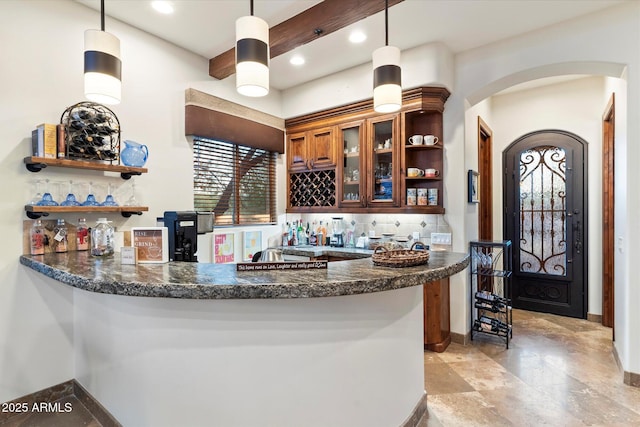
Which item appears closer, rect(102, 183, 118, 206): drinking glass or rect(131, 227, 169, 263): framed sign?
rect(131, 227, 169, 263): framed sign

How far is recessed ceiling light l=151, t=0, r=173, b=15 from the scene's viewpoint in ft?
8.49

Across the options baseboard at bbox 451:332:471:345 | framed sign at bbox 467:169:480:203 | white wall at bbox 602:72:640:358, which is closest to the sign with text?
framed sign at bbox 467:169:480:203

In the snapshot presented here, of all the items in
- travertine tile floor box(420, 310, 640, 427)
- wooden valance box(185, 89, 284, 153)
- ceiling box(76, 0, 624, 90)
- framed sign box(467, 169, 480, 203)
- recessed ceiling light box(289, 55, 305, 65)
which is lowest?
travertine tile floor box(420, 310, 640, 427)

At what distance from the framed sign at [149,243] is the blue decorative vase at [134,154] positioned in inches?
44.4

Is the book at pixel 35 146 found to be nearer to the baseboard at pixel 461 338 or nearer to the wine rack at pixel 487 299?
the wine rack at pixel 487 299

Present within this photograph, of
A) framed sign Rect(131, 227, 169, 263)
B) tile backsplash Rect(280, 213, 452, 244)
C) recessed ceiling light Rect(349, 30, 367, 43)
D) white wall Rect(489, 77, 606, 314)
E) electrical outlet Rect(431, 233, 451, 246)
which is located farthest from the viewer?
white wall Rect(489, 77, 606, 314)

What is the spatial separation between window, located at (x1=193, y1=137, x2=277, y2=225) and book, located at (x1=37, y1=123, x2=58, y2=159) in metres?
1.25

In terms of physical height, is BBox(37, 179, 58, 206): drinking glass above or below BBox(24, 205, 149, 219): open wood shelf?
above

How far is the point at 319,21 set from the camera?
2637 millimetres

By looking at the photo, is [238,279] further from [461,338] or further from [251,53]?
[461,338]

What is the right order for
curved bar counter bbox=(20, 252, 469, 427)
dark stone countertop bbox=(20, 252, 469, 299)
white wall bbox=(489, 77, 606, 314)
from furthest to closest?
white wall bbox=(489, 77, 606, 314) → curved bar counter bbox=(20, 252, 469, 427) → dark stone countertop bbox=(20, 252, 469, 299)

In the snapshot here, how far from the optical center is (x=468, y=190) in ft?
11.3

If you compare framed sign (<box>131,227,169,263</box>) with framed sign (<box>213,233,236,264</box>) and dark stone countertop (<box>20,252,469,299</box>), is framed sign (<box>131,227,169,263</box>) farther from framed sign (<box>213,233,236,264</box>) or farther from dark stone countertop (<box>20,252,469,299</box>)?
framed sign (<box>213,233,236,264</box>)

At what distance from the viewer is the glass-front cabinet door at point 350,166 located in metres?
3.86
